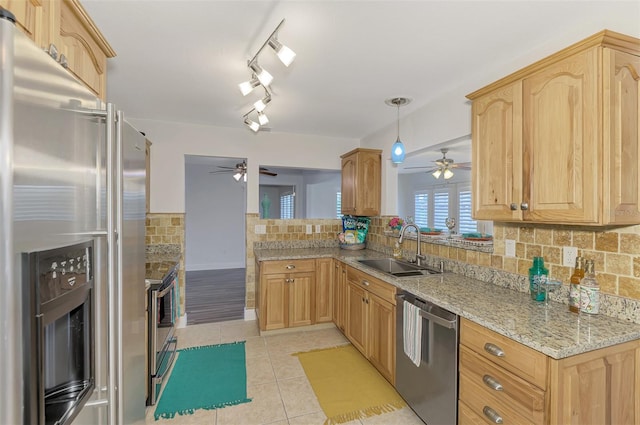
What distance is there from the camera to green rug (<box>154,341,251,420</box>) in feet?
7.12

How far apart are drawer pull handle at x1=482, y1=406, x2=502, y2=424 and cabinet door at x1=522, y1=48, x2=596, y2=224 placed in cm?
97

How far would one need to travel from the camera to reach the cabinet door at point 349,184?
12.2ft

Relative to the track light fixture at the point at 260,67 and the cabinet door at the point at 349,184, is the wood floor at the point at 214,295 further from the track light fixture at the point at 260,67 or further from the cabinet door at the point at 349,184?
the track light fixture at the point at 260,67

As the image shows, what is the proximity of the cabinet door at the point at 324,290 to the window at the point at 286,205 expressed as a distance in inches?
161

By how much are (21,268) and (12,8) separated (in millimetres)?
846

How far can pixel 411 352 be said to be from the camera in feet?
6.49

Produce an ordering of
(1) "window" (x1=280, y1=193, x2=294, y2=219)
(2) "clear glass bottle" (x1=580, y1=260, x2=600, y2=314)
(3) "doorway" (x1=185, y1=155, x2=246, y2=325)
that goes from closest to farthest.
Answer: (2) "clear glass bottle" (x1=580, y1=260, x2=600, y2=314), (3) "doorway" (x1=185, y1=155, x2=246, y2=325), (1) "window" (x1=280, y1=193, x2=294, y2=219)

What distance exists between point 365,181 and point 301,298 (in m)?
1.59

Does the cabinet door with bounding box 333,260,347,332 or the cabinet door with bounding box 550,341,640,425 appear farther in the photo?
the cabinet door with bounding box 333,260,347,332

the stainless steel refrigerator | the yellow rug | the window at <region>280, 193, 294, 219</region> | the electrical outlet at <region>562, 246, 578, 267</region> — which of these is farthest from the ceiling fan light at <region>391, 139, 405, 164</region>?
the window at <region>280, 193, 294, 219</region>

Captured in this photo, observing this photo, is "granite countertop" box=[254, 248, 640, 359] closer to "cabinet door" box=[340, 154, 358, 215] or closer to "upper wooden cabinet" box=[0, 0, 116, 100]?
"cabinet door" box=[340, 154, 358, 215]

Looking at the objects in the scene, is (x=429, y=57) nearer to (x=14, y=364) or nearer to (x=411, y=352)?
(x=411, y=352)

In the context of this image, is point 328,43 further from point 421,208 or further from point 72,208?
point 421,208

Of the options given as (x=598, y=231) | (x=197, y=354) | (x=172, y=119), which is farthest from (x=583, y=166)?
(x=172, y=119)
